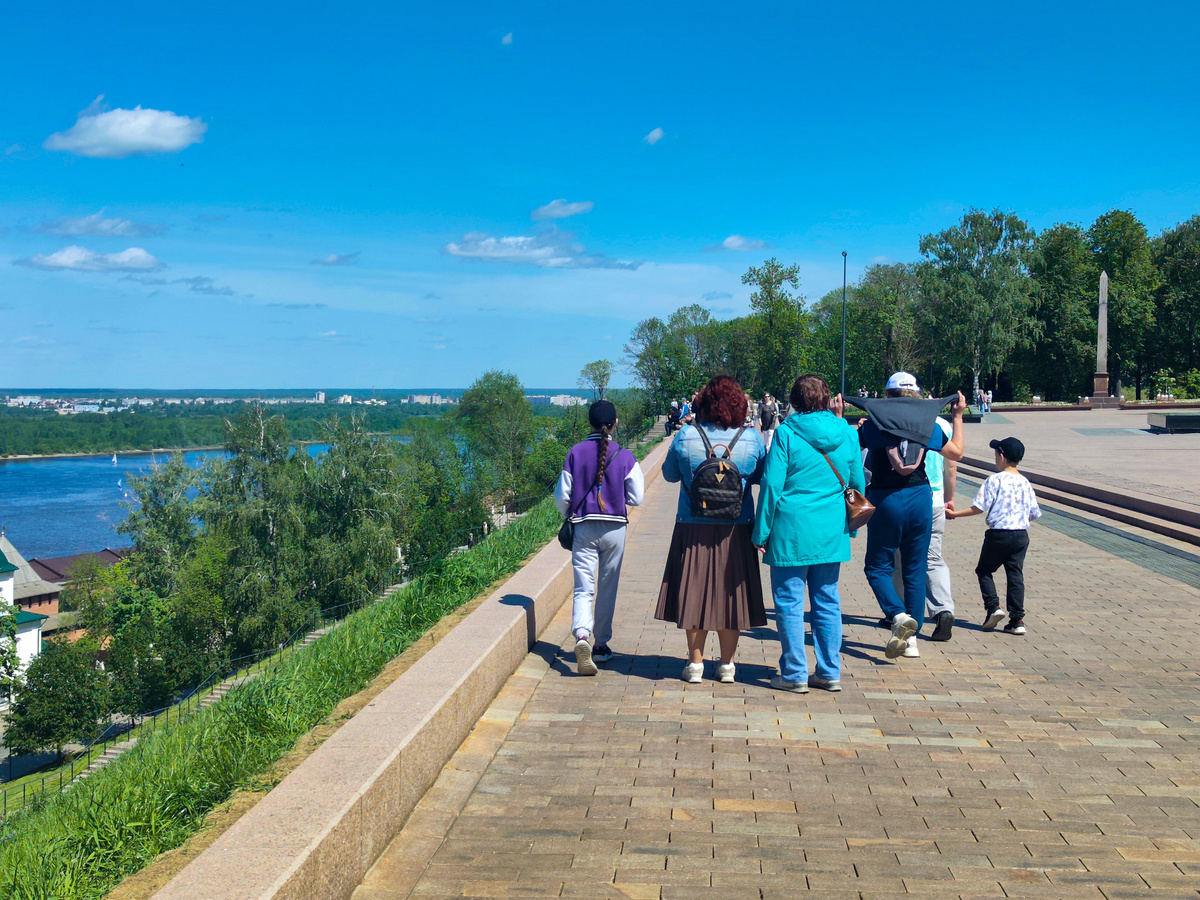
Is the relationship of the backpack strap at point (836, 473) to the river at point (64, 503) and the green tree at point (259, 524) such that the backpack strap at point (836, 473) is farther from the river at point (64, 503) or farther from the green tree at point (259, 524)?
the river at point (64, 503)

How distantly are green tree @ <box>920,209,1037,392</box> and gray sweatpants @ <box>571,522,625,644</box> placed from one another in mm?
59830

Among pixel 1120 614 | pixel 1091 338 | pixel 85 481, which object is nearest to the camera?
pixel 1120 614

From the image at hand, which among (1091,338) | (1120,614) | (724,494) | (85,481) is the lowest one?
(85,481)

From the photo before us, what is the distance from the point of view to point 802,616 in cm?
502

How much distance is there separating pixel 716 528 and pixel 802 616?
0.67 metres

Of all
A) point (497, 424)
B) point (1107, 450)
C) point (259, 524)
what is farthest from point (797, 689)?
point (497, 424)

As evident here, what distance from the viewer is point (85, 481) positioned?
157 m

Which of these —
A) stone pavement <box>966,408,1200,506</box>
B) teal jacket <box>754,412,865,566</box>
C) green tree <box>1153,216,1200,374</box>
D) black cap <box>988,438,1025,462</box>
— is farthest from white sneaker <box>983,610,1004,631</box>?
green tree <box>1153,216,1200,374</box>

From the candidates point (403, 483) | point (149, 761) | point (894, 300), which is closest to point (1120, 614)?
point (149, 761)

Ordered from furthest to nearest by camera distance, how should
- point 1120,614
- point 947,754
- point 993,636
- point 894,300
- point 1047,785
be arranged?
point 894,300 → point 1120,614 → point 993,636 → point 947,754 → point 1047,785

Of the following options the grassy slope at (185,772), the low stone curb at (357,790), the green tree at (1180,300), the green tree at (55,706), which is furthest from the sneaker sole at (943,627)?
the green tree at (1180,300)

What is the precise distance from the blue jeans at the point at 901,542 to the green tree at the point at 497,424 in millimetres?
64260

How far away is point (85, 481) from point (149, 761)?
574 ft

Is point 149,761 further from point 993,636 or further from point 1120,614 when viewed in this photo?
point 1120,614
